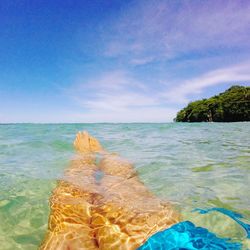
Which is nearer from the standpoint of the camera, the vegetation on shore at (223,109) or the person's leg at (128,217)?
the person's leg at (128,217)

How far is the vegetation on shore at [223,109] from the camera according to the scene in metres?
72.8

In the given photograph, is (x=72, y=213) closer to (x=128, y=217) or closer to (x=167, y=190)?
(x=128, y=217)

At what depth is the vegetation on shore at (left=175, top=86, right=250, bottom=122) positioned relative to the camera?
239ft

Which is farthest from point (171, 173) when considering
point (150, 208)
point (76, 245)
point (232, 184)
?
point (76, 245)

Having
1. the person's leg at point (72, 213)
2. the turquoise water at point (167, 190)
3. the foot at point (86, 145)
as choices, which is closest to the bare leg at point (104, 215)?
the person's leg at point (72, 213)

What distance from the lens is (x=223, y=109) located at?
76.5m

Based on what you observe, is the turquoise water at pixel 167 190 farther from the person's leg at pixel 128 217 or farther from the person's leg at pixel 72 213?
the person's leg at pixel 128 217

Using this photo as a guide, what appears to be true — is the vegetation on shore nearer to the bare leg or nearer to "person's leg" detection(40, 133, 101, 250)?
"person's leg" detection(40, 133, 101, 250)

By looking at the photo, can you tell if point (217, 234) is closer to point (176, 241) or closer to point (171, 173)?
point (176, 241)

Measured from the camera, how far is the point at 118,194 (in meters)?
3.48

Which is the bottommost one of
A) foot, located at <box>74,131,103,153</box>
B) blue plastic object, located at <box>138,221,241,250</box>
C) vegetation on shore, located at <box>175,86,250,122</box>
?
blue plastic object, located at <box>138,221,241,250</box>

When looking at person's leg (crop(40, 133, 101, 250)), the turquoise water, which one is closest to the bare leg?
person's leg (crop(40, 133, 101, 250))

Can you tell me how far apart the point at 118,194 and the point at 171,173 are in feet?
5.62

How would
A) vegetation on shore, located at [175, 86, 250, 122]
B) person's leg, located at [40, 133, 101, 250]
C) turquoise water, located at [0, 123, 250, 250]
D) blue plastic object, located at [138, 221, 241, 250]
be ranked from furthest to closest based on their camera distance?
vegetation on shore, located at [175, 86, 250, 122] < turquoise water, located at [0, 123, 250, 250] < person's leg, located at [40, 133, 101, 250] < blue plastic object, located at [138, 221, 241, 250]
